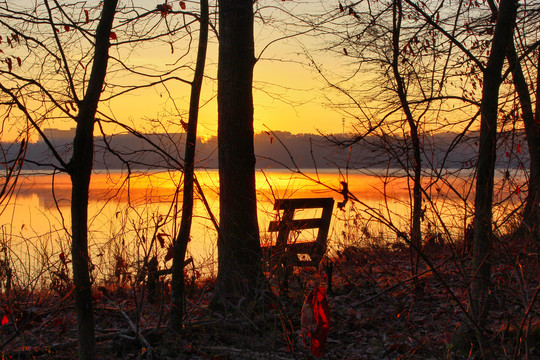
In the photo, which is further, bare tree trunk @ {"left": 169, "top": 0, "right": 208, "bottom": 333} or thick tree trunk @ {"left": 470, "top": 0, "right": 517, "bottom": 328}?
bare tree trunk @ {"left": 169, "top": 0, "right": 208, "bottom": 333}

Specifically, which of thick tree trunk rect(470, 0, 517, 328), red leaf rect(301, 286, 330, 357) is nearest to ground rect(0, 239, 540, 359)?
thick tree trunk rect(470, 0, 517, 328)

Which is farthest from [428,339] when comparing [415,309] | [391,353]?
[415,309]

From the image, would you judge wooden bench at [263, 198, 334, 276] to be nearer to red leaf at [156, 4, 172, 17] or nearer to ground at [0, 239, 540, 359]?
ground at [0, 239, 540, 359]

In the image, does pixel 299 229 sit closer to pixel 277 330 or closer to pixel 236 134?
pixel 236 134

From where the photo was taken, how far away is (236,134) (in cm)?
594

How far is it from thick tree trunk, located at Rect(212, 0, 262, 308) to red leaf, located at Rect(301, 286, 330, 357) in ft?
10.3

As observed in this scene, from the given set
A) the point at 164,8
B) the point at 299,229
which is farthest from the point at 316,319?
the point at 299,229

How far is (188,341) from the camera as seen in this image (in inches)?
199

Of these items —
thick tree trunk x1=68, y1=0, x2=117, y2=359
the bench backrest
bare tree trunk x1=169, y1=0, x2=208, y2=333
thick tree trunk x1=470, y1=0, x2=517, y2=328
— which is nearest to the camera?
thick tree trunk x1=68, y1=0, x2=117, y2=359

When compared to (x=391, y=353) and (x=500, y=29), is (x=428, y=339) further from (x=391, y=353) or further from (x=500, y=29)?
(x=500, y=29)

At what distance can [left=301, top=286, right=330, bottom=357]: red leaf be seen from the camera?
2.71m

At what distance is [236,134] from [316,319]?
350cm

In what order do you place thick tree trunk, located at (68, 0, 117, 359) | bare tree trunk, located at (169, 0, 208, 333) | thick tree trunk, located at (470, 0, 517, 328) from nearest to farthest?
thick tree trunk, located at (68, 0, 117, 359), thick tree trunk, located at (470, 0, 517, 328), bare tree trunk, located at (169, 0, 208, 333)

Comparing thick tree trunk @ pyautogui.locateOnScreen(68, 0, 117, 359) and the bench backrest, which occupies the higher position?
thick tree trunk @ pyautogui.locateOnScreen(68, 0, 117, 359)
